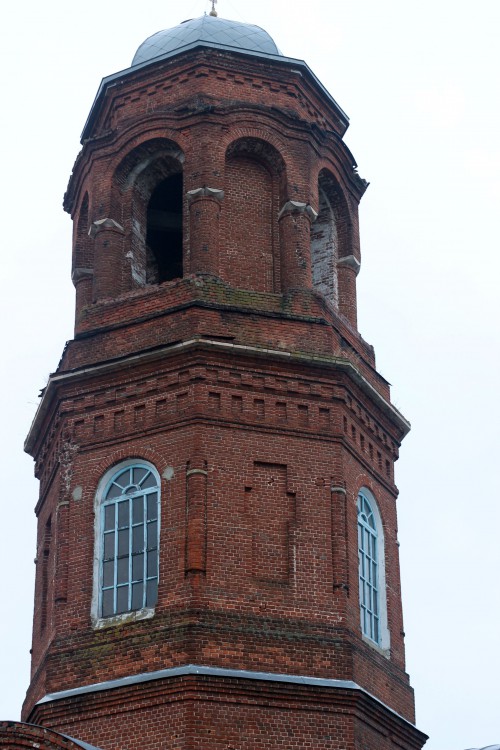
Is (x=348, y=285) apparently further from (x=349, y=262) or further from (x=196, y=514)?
(x=196, y=514)

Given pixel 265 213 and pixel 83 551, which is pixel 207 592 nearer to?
pixel 83 551

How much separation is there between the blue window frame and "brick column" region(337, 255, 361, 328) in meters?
3.13

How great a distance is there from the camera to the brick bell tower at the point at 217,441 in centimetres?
2098

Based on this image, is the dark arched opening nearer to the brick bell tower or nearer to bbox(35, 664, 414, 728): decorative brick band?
the brick bell tower

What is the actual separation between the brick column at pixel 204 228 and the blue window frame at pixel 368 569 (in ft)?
12.5

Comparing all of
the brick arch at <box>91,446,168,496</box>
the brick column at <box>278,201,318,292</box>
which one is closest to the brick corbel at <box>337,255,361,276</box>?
the brick column at <box>278,201,318,292</box>

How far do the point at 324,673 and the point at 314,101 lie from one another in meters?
9.24

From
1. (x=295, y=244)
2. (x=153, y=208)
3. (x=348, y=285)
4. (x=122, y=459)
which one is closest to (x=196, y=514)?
(x=122, y=459)

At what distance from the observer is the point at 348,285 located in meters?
25.7

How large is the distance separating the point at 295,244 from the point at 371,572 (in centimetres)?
474

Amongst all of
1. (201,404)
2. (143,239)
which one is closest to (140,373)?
(201,404)

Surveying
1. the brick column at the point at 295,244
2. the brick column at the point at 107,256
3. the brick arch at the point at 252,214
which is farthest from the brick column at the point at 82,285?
the brick column at the point at 295,244

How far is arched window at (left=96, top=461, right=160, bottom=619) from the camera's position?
21.8 meters

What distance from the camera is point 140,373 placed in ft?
75.9
